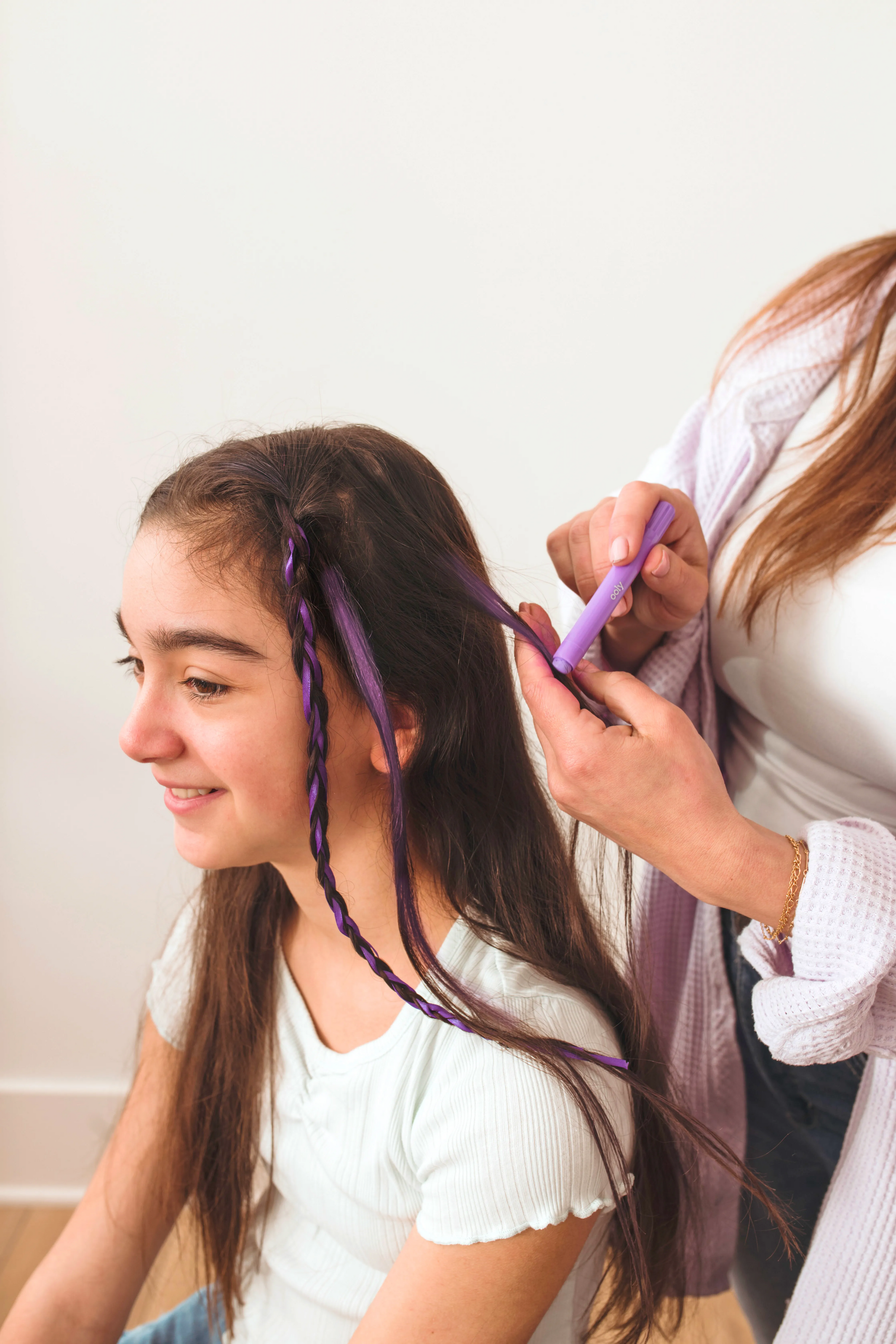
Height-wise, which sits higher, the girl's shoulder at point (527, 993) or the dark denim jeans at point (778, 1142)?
the girl's shoulder at point (527, 993)

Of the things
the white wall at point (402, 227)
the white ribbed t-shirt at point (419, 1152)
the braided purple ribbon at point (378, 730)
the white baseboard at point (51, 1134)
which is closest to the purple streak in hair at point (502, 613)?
the braided purple ribbon at point (378, 730)

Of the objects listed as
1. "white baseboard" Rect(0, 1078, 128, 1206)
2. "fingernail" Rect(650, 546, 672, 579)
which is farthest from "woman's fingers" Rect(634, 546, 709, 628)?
"white baseboard" Rect(0, 1078, 128, 1206)

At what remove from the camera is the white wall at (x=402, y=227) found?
3.92 feet

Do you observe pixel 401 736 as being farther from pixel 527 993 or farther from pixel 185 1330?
pixel 185 1330

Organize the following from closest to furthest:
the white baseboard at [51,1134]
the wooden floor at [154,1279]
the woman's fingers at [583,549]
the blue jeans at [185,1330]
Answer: the woman's fingers at [583,549], the blue jeans at [185,1330], the wooden floor at [154,1279], the white baseboard at [51,1134]

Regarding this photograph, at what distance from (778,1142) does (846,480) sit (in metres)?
0.57

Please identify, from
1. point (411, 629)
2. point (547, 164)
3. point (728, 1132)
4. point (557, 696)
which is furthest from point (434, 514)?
point (547, 164)

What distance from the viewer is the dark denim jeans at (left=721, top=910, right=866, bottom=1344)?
0.74 m

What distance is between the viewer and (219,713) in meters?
0.67

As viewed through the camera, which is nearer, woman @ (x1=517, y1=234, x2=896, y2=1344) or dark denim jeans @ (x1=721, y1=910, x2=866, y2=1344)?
woman @ (x1=517, y1=234, x2=896, y2=1344)

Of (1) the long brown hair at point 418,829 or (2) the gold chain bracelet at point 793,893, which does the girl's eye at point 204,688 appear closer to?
(1) the long brown hair at point 418,829

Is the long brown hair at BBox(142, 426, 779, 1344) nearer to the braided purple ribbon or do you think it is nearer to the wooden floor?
the braided purple ribbon

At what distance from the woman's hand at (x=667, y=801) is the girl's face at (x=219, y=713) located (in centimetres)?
19

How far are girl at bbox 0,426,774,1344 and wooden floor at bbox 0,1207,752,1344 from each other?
1.74 ft
